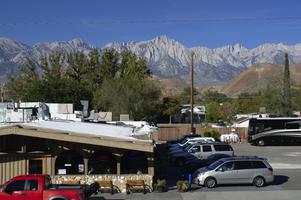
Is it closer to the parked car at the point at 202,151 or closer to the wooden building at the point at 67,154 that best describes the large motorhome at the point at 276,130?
the parked car at the point at 202,151

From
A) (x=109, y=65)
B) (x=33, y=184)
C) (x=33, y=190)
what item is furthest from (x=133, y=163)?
(x=109, y=65)

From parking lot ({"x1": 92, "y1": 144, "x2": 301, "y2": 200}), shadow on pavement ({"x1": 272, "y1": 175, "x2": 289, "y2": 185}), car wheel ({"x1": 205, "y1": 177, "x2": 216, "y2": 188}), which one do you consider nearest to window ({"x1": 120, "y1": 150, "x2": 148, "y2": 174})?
parking lot ({"x1": 92, "y1": 144, "x2": 301, "y2": 200})

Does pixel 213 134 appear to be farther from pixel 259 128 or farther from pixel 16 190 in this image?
pixel 16 190

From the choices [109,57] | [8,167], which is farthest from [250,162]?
[109,57]

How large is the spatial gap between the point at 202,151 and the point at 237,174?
34.6 feet

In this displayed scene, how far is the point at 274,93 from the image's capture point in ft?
258

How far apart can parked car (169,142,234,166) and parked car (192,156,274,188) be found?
9.61 metres

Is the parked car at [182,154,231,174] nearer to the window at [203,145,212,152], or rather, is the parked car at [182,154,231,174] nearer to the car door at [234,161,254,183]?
the window at [203,145,212,152]

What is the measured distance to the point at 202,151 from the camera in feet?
126

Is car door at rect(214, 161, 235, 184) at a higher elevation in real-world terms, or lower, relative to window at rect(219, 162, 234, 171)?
lower

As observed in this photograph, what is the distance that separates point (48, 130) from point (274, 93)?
58472mm

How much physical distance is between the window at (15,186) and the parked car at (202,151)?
1899 cm

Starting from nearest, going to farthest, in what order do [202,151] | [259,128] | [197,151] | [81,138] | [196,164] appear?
[81,138]
[196,164]
[202,151]
[197,151]
[259,128]

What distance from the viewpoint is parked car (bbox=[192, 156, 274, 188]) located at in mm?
27859
